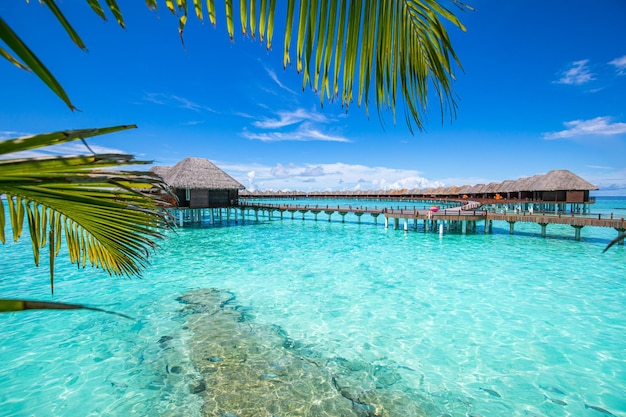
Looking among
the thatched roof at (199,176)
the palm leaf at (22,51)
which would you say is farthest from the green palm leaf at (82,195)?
the thatched roof at (199,176)

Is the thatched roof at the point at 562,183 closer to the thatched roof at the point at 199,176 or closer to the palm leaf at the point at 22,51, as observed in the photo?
the thatched roof at the point at 199,176

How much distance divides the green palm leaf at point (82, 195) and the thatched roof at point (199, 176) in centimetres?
2782

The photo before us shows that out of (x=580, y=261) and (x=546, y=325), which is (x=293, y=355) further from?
(x=580, y=261)

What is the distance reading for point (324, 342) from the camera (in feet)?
24.8

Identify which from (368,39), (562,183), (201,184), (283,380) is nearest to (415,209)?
(201,184)

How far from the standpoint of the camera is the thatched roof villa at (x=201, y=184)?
2873 centimetres

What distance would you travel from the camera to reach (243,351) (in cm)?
691

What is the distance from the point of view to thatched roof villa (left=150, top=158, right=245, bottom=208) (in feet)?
94.3

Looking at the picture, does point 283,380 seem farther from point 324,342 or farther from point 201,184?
point 201,184

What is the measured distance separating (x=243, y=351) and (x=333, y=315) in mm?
3014

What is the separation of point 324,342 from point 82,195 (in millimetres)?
7164

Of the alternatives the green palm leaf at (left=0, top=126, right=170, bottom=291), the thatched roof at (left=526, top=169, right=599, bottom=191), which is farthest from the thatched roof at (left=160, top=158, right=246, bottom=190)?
the thatched roof at (left=526, top=169, right=599, bottom=191)

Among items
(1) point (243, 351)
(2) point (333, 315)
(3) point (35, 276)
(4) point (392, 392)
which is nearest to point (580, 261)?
(2) point (333, 315)

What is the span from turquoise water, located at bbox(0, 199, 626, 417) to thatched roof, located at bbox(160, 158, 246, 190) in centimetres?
1485
